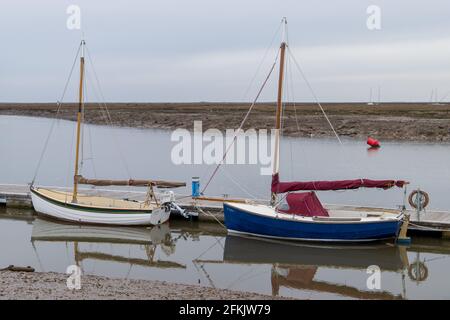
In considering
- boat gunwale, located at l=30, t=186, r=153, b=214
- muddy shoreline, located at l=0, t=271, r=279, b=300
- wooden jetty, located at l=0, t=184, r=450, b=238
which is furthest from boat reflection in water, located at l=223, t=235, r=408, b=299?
boat gunwale, located at l=30, t=186, r=153, b=214

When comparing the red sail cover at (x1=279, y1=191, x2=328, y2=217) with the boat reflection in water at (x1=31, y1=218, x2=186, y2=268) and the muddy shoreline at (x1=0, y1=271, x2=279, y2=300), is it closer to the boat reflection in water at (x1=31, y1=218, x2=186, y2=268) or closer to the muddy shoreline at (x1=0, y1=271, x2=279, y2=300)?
the boat reflection in water at (x1=31, y1=218, x2=186, y2=268)

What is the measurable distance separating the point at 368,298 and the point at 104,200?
1412 cm

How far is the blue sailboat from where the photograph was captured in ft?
71.7

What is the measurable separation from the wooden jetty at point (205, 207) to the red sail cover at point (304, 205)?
2754mm

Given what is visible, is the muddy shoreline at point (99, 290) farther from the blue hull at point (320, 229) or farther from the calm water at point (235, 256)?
the blue hull at point (320, 229)

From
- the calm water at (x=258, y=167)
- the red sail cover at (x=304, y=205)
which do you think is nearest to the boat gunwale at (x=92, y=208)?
the calm water at (x=258, y=167)

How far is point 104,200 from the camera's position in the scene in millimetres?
26484

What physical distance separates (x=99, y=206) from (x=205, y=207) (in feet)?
15.5

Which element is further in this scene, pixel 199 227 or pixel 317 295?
pixel 199 227
